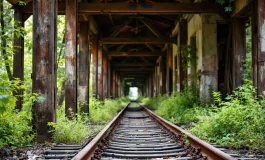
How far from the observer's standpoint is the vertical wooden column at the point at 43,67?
5.16 meters

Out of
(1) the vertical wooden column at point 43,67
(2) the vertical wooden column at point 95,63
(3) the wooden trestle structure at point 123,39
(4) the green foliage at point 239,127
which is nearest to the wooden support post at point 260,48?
(3) the wooden trestle structure at point 123,39

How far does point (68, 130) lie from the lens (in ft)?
17.4

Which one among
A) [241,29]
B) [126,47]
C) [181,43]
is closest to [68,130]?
[241,29]

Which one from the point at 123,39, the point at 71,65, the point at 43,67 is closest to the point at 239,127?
the point at 43,67

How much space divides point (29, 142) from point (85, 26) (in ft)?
22.2

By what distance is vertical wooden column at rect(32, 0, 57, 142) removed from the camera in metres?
5.16

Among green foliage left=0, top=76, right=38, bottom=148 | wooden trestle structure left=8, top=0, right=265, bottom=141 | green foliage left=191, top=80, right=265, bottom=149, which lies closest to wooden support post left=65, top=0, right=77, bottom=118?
wooden trestle structure left=8, top=0, right=265, bottom=141

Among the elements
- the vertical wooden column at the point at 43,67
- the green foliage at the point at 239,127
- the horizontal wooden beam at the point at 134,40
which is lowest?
the green foliage at the point at 239,127

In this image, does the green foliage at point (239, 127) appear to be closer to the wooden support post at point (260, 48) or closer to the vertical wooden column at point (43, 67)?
the wooden support post at point (260, 48)

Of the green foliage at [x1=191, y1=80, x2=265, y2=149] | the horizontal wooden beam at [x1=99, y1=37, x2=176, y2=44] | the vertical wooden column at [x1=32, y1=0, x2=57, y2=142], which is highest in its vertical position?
the horizontal wooden beam at [x1=99, y1=37, x2=176, y2=44]

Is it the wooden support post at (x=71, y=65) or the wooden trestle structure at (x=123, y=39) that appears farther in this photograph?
the wooden support post at (x=71, y=65)

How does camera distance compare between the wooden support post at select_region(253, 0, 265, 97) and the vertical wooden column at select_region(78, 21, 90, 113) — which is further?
the vertical wooden column at select_region(78, 21, 90, 113)

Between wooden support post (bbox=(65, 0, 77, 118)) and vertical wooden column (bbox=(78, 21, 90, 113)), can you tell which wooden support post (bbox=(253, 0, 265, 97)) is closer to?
wooden support post (bbox=(65, 0, 77, 118))

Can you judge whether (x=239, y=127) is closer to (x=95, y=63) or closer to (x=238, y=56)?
(x=238, y=56)
